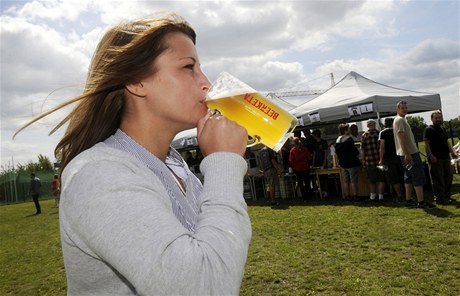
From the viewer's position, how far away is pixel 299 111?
1143 cm

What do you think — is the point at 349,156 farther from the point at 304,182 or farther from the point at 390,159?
the point at 304,182

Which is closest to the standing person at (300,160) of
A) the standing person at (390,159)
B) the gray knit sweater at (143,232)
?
the standing person at (390,159)

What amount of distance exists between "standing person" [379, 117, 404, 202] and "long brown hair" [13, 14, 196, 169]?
8.01 m

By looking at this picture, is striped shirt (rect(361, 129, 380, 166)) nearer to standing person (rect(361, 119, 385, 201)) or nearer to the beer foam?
standing person (rect(361, 119, 385, 201))

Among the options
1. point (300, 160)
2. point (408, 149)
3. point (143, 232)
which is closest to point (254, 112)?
point (143, 232)

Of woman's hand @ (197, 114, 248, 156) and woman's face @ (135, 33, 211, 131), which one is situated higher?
woman's face @ (135, 33, 211, 131)

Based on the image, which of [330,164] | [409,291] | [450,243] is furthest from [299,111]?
[409,291]

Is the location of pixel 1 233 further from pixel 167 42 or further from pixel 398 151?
pixel 167 42

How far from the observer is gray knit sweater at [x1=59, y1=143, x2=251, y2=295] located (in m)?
0.85

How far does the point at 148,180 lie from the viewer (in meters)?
1.05

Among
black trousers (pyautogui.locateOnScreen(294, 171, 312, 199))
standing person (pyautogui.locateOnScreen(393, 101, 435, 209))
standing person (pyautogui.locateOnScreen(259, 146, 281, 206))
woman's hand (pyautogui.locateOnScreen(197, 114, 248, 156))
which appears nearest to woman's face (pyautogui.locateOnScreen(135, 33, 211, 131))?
woman's hand (pyautogui.locateOnScreen(197, 114, 248, 156))

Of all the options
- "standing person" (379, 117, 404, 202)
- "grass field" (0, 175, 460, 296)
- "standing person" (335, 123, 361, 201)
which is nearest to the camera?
"grass field" (0, 175, 460, 296)

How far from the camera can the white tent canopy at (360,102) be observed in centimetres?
1012

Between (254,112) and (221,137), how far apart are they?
444mm
